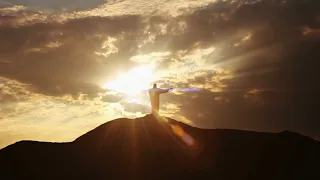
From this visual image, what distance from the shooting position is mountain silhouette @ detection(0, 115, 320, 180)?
5962 centimetres

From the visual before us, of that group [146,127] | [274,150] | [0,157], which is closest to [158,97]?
[146,127]

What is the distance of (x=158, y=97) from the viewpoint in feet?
192

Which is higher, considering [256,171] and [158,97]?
[158,97]

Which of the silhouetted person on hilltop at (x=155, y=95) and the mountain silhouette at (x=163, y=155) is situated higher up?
the silhouetted person on hilltop at (x=155, y=95)

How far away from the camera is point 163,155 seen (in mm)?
62312

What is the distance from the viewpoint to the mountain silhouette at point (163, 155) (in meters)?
59.6

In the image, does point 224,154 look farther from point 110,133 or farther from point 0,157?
point 0,157

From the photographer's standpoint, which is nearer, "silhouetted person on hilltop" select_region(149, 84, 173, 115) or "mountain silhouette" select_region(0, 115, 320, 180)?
"silhouetted person on hilltop" select_region(149, 84, 173, 115)

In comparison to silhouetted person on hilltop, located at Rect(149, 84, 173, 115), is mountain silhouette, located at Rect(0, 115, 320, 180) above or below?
below

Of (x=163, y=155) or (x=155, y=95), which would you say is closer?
(x=155, y=95)

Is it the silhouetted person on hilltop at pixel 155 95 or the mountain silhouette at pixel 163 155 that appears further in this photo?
the mountain silhouette at pixel 163 155

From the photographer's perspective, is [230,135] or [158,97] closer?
[158,97]

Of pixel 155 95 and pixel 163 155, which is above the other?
pixel 155 95

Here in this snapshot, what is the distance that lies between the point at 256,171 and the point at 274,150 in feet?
17.8
